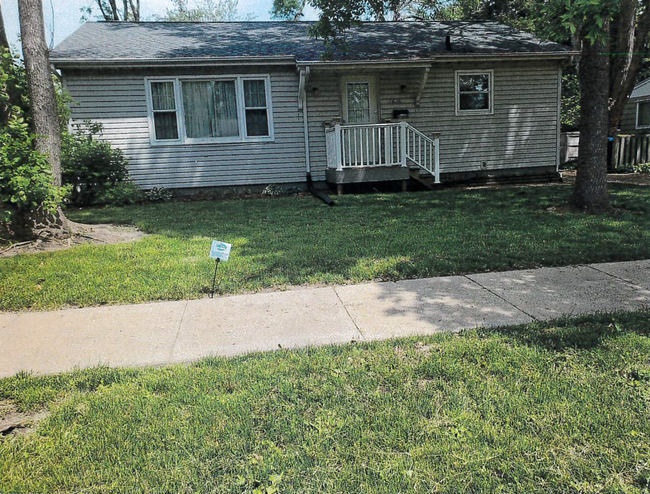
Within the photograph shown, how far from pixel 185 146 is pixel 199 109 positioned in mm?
1008

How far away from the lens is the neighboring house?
66.5 ft

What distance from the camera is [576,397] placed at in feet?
9.00

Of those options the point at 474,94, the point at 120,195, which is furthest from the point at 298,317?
the point at 474,94

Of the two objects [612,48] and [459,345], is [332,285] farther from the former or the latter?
[612,48]

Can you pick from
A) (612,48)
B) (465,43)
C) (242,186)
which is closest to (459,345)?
(242,186)

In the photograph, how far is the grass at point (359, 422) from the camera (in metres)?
2.18

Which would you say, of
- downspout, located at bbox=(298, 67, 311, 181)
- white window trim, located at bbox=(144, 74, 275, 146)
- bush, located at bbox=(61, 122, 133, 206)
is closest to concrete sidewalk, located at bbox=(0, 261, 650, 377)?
bush, located at bbox=(61, 122, 133, 206)

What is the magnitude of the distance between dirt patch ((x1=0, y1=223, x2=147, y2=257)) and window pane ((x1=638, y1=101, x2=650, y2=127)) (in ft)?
70.3

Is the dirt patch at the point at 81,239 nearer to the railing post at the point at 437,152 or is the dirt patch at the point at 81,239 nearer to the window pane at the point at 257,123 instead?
the window pane at the point at 257,123

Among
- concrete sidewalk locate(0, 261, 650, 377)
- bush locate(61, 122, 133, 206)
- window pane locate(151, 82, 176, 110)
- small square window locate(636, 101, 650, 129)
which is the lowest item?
concrete sidewalk locate(0, 261, 650, 377)

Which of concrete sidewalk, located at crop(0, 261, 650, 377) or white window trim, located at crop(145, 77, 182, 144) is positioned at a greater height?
white window trim, located at crop(145, 77, 182, 144)

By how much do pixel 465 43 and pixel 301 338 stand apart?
12.9m

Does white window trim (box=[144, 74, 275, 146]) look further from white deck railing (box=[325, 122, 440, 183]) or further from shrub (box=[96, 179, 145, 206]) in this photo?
white deck railing (box=[325, 122, 440, 183])

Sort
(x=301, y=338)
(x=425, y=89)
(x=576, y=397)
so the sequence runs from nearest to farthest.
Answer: (x=576, y=397), (x=301, y=338), (x=425, y=89)
